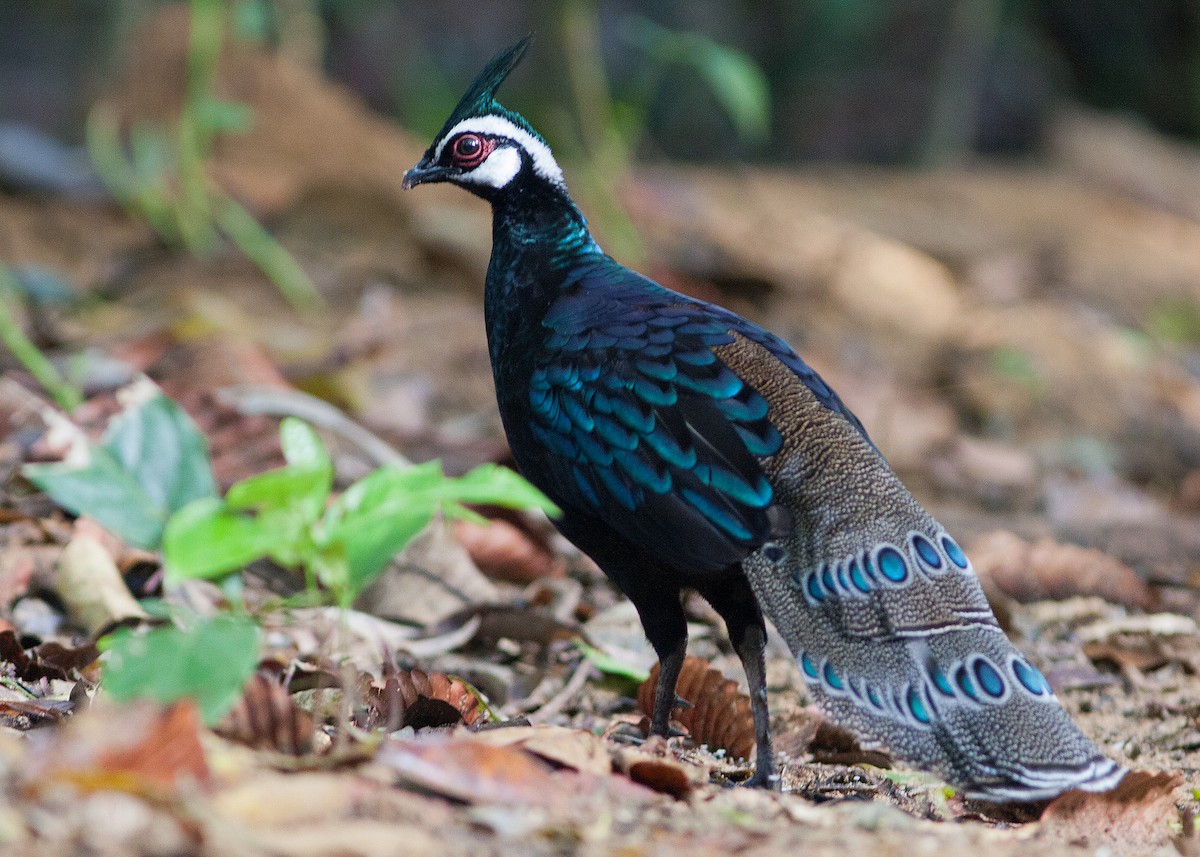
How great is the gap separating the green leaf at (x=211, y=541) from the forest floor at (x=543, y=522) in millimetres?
198

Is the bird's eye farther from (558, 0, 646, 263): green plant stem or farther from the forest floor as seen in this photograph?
(558, 0, 646, 263): green plant stem

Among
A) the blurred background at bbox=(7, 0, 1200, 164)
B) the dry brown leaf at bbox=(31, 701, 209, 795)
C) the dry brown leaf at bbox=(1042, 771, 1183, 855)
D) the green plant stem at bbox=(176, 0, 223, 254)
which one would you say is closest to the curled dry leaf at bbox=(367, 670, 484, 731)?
the dry brown leaf at bbox=(31, 701, 209, 795)

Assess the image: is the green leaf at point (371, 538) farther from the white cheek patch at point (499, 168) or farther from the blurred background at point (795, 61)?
the blurred background at point (795, 61)

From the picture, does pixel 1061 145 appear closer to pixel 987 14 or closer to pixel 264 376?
pixel 987 14

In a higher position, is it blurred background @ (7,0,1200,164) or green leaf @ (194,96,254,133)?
blurred background @ (7,0,1200,164)

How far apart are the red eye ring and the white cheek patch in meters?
0.01

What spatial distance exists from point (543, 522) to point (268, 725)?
2.50 metres

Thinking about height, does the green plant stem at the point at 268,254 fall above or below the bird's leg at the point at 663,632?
above

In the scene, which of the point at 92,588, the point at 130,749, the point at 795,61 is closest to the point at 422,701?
the point at 130,749

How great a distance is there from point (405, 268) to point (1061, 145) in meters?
11.1

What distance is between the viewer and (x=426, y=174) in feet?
11.7

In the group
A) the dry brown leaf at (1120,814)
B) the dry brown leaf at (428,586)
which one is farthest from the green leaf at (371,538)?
the dry brown leaf at (428,586)

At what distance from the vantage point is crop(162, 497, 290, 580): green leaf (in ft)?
A: 6.42

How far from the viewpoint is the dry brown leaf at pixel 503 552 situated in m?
4.34
